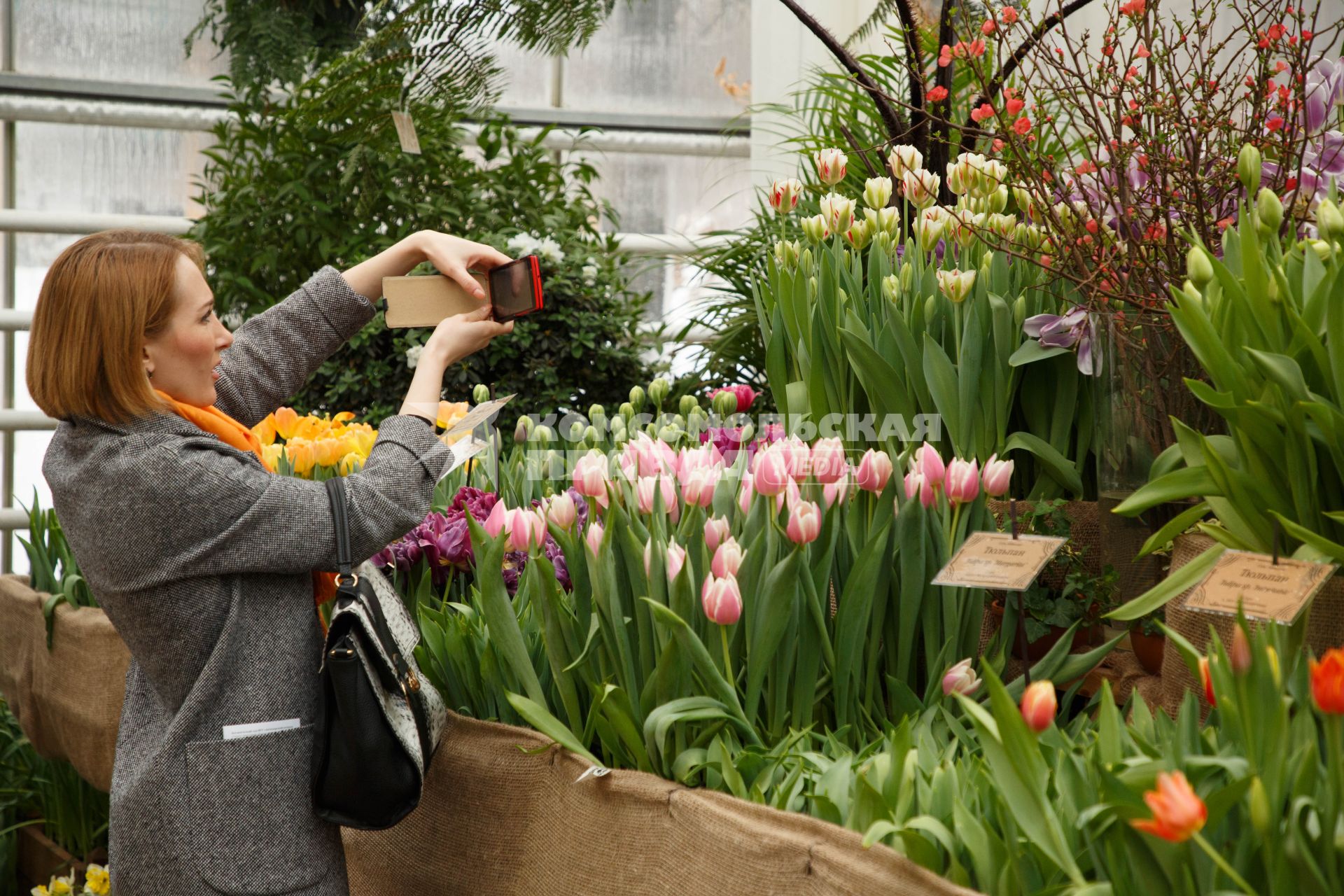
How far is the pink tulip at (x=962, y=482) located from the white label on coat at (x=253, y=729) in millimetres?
721

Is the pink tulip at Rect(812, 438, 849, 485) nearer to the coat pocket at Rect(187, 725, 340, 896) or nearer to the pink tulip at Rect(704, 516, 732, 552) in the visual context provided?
the pink tulip at Rect(704, 516, 732, 552)

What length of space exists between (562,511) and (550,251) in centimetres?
214

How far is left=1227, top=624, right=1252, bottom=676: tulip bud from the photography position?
73 cm

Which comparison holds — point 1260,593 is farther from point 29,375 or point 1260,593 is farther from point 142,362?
point 29,375

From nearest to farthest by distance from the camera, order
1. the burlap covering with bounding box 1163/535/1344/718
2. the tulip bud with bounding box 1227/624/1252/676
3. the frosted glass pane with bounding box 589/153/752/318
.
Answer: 1. the tulip bud with bounding box 1227/624/1252/676
2. the burlap covering with bounding box 1163/535/1344/718
3. the frosted glass pane with bounding box 589/153/752/318

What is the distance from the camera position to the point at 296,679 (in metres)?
1.30

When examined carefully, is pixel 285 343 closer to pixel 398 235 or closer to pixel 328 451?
pixel 328 451

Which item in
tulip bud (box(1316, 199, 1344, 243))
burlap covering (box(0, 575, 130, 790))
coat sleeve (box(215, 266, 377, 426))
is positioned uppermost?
tulip bud (box(1316, 199, 1344, 243))

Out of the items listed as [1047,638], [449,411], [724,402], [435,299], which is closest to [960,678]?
[1047,638]

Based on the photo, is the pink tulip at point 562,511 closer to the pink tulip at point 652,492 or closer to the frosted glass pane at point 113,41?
the pink tulip at point 652,492

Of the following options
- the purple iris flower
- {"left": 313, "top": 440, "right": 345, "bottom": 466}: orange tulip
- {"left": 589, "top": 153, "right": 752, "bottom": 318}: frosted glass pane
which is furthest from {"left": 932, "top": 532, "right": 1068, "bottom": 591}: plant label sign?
{"left": 589, "top": 153, "right": 752, "bottom": 318}: frosted glass pane

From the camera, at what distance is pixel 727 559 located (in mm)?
1089

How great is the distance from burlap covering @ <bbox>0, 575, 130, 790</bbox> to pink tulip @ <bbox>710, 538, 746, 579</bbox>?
1.36 meters

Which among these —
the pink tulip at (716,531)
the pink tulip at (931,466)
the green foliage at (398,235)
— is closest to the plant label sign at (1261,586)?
the pink tulip at (931,466)
